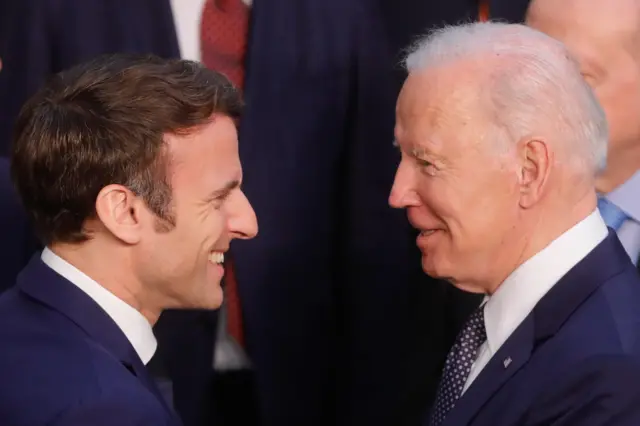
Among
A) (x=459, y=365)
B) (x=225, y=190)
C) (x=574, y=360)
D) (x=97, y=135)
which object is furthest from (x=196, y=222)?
(x=574, y=360)

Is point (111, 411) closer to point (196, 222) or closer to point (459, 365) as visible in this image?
point (196, 222)

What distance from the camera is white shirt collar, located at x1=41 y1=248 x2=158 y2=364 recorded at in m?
1.26

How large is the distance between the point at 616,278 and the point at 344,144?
746 mm

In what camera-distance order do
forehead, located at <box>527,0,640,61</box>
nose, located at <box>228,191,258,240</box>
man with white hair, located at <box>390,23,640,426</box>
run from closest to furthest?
1. man with white hair, located at <box>390,23,640,426</box>
2. nose, located at <box>228,191,258,240</box>
3. forehead, located at <box>527,0,640,61</box>

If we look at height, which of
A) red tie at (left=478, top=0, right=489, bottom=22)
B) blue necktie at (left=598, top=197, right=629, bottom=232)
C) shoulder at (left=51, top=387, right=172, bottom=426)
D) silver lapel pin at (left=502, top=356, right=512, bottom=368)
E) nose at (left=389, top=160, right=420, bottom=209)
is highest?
red tie at (left=478, top=0, right=489, bottom=22)

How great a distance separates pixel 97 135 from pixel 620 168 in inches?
37.8

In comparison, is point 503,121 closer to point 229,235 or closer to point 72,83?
point 229,235

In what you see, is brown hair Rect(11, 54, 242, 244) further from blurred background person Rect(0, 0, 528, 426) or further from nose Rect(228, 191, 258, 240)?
blurred background person Rect(0, 0, 528, 426)

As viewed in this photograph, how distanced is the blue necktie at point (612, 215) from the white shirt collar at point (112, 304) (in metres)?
0.82

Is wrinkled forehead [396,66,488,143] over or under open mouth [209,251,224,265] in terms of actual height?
over

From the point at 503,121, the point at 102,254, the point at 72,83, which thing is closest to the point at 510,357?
the point at 503,121

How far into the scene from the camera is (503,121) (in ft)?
4.07

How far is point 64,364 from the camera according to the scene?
113 cm

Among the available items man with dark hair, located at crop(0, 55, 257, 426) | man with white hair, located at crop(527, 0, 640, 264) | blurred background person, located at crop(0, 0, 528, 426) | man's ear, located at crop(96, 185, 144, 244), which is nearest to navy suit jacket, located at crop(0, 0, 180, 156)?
blurred background person, located at crop(0, 0, 528, 426)
